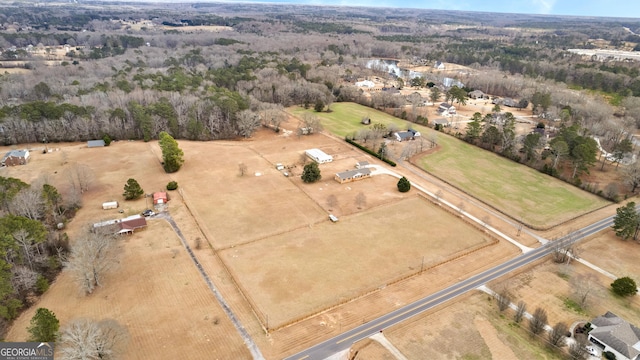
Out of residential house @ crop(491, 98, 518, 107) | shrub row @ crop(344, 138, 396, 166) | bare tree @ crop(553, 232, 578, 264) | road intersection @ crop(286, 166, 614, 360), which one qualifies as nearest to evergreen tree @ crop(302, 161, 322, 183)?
shrub row @ crop(344, 138, 396, 166)

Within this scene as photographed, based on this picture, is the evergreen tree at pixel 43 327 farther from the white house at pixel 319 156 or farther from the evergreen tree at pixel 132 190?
the white house at pixel 319 156

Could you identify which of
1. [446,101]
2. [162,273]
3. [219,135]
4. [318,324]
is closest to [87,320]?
[162,273]

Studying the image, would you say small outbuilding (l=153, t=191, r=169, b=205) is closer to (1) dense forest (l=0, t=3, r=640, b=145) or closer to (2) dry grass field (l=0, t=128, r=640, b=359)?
(2) dry grass field (l=0, t=128, r=640, b=359)

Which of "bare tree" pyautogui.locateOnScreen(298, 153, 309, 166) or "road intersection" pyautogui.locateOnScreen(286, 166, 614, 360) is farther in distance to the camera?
"bare tree" pyautogui.locateOnScreen(298, 153, 309, 166)

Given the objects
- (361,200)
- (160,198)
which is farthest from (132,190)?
(361,200)

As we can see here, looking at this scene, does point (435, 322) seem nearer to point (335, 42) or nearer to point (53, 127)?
point (53, 127)

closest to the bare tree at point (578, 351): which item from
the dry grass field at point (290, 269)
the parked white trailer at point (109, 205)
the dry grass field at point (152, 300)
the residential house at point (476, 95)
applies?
the dry grass field at point (290, 269)
